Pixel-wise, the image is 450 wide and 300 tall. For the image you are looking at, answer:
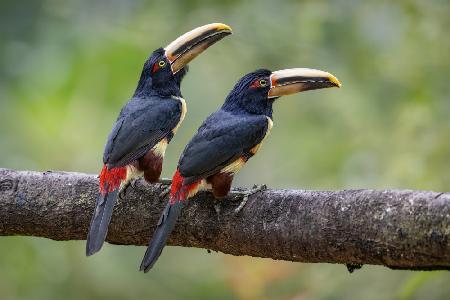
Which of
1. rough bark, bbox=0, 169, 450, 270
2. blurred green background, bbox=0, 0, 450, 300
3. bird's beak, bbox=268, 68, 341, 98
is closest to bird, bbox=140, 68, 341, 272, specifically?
bird's beak, bbox=268, 68, 341, 98

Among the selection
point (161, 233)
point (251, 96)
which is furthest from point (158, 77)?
point (161, 233)

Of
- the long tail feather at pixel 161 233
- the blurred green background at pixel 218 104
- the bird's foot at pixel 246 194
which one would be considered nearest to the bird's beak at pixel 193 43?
the bird's foot at pixel 246 194

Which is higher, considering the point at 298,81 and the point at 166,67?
the point at 298,81

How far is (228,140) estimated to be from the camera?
4.05 meters

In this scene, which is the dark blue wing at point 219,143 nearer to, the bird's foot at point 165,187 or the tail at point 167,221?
the tail at point 167,221

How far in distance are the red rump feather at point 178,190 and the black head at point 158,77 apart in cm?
86

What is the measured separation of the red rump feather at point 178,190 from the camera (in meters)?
3.75

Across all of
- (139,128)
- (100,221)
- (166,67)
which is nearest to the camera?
(100,221)

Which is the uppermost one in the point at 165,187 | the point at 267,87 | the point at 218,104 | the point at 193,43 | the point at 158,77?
the point at 193,43

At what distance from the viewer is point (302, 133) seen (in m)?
7.71

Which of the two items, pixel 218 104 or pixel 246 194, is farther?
pixel 218 104

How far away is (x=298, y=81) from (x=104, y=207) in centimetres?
122

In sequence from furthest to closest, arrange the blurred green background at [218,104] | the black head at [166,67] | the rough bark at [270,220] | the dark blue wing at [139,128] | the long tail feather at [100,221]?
the blurred green background at [218,104] → the black head at [166,67] → the dark blue wing at [139,128] → the long tail feather at [100,221] → the rough bark at [270,220]

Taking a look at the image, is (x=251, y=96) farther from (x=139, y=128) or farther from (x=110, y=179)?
(x=110, y=179)
